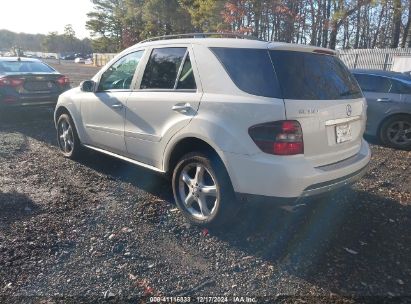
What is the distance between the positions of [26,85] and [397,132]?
316 inches

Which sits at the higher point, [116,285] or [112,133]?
[112,133]

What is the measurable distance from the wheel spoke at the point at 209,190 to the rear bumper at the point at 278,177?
0.99ft

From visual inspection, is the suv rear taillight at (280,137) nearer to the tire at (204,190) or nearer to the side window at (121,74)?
the tire at (204,190)

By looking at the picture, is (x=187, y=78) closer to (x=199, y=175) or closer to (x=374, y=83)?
(x=199, y=175)

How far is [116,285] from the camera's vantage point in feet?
9.19

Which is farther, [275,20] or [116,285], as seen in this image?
[275,20]

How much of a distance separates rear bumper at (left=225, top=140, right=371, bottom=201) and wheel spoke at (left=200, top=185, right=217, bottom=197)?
302 millimetres

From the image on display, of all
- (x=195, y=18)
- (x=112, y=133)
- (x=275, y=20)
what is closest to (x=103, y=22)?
(x=195, y=18)

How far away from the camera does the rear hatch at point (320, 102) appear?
312cm

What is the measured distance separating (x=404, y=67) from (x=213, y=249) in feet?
57.3

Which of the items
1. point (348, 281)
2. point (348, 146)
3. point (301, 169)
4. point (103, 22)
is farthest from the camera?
point (103, 22)

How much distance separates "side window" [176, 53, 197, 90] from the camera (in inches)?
145

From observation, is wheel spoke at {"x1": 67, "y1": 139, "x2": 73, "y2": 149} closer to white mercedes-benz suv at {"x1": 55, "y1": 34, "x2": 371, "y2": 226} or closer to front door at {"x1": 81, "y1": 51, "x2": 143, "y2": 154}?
front door at {"x1": 81, "y1": 51, "x2": 143, "y2": 154}

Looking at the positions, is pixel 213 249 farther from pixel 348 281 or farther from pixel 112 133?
pixel 112 133
